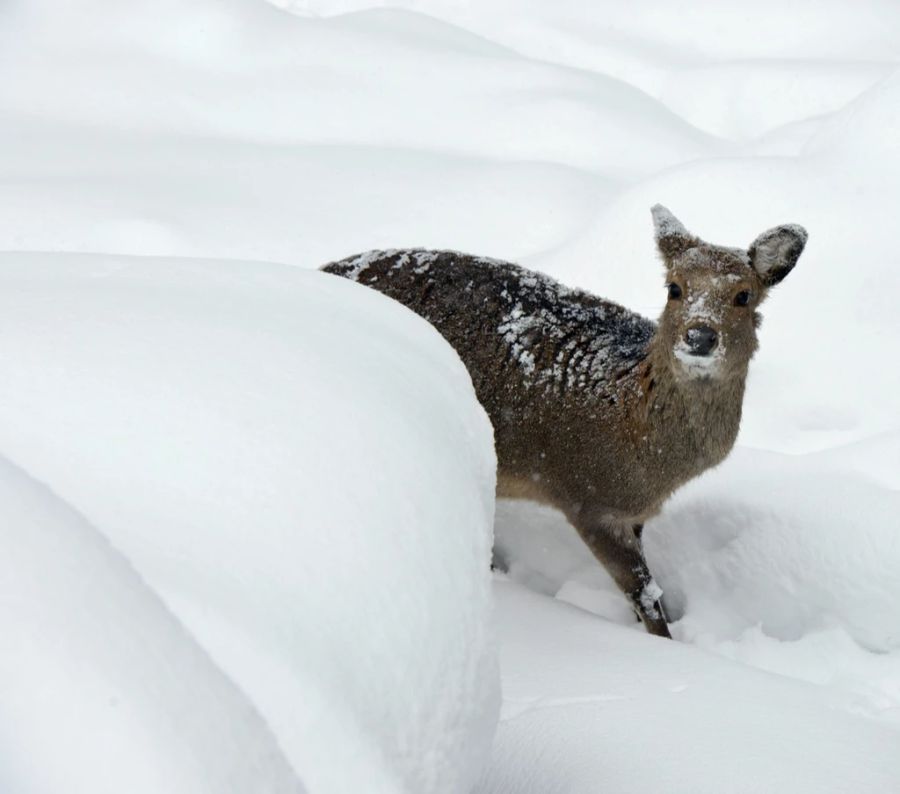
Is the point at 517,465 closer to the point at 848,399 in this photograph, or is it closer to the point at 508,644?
the point at 508,644

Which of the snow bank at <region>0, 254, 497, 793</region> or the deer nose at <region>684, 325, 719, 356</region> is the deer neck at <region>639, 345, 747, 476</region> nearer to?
the deer nose at <region>684, 325, 719, 356</region>

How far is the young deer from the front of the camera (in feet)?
12.8

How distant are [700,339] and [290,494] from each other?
225cm

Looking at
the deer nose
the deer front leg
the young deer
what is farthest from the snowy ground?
the deer nose

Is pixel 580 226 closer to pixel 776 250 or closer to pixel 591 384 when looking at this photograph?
pixel 591 384

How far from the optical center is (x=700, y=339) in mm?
3604

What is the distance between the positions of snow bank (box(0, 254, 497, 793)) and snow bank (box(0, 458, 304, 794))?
49 mm

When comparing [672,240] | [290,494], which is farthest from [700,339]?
[290,494]

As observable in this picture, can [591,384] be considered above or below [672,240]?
below

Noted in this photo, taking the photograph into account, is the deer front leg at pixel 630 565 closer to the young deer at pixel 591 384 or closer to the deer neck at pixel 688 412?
the young deer at pixel 591 384

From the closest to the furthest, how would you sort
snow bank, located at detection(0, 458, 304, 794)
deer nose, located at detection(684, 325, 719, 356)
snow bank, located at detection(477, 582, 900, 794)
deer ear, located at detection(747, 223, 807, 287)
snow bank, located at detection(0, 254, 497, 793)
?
1. snow bank, located at detection(0, 458, 304, 794)
2. snow bank, located at detection(0, 254, 497, 793)
3. snow bank, located at detection(477, 582, 900, 794)
4. deer nose, located at detection(684, 325, 719, 356)
5. deer ear, located at detection(747, 223, 807, 287)

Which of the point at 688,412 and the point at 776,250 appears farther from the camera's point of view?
the point at 688,412

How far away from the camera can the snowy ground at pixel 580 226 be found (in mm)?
2318

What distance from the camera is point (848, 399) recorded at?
16.0ft
